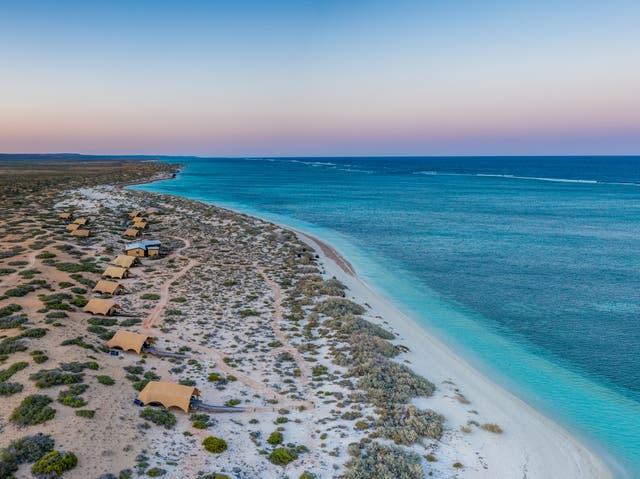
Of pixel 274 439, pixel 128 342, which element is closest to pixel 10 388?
pixel 128 342

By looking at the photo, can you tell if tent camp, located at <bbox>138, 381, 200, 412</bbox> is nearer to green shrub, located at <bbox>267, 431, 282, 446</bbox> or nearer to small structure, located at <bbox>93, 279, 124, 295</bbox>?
green shrub, located at <bbox>267, 431, 282, 446</bbox>

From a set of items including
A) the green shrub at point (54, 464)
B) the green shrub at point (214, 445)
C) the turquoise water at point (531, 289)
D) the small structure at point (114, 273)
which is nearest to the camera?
the green shrub at point (54, 464)

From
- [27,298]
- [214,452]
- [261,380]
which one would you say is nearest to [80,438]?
[214,452]

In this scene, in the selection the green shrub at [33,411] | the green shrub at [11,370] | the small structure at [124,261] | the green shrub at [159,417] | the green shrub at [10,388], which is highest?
the small structure at [124,261]

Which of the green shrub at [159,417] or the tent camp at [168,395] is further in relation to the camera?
the tent camp at [168,395]

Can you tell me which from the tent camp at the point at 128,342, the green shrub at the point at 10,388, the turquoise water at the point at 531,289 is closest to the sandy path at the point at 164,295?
the tent camp at the point at 128,342

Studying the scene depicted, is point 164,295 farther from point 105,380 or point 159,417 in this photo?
point 159,417

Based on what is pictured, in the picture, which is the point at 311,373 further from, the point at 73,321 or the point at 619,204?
the point at 619,204

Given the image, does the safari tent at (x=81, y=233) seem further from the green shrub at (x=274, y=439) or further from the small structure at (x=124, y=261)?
the green shrub at (x=274, y=439)
